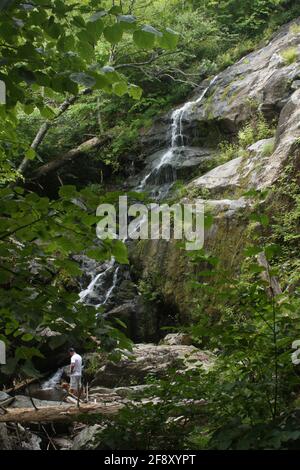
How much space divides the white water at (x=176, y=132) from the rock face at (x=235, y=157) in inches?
5.6

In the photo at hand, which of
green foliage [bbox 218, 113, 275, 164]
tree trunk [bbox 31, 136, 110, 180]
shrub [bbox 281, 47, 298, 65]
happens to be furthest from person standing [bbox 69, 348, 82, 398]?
shrub [bbox 281, 47, 298, 65]

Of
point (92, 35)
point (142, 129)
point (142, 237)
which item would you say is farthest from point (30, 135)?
point (92, 35)

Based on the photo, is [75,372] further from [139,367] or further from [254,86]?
[254,86]

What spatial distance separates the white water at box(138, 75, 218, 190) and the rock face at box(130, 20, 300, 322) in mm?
143

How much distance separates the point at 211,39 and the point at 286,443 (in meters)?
17.4

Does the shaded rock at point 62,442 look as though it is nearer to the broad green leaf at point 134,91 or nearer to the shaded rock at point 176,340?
the shaded rock at point 176,340

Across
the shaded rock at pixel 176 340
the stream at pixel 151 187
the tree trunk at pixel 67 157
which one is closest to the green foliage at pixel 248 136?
the stream at pixel 151 187

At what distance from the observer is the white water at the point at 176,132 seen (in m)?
14.0

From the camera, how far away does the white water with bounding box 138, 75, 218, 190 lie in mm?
13969

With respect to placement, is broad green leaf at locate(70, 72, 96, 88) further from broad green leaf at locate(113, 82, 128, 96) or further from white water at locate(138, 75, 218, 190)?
white water at locate(138, 75, 218, 190)

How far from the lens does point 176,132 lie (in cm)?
1470

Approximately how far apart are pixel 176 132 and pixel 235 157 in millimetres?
3667

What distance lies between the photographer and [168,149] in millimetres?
14461

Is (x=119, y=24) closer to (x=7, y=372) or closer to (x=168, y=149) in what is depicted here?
(x=7, y=372)
